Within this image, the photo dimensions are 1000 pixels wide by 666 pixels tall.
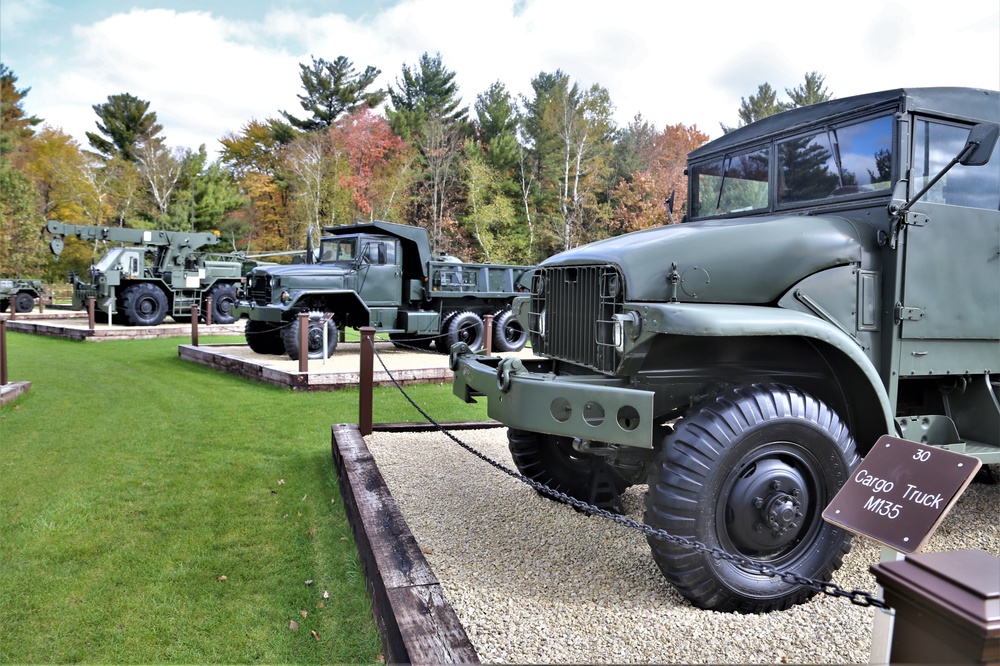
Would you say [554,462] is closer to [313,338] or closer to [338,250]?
[313,338]

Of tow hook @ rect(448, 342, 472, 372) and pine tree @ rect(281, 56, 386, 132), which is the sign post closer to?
tow hook @ rect(448, 342, 472, 372)

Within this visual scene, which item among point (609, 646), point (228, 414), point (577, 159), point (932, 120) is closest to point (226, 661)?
point (609, 646)

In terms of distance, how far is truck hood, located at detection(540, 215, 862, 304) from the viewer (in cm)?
315

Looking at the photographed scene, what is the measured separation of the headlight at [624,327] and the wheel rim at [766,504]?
69 centimetres

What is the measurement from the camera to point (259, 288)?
11508mm

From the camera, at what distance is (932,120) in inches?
140

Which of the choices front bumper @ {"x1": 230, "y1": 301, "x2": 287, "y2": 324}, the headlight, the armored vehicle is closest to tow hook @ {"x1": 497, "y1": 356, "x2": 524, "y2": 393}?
the headlight

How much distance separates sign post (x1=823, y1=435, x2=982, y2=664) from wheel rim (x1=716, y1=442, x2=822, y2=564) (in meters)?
0.65

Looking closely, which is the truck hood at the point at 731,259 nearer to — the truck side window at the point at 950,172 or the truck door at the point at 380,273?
the truck side window at the point at 950,172

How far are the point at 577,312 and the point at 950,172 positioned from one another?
2.05 m

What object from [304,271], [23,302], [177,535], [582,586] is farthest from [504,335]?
[23,302]

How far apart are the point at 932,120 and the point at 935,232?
564 mm

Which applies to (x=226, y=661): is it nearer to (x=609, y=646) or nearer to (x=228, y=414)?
(x=609, y=646)

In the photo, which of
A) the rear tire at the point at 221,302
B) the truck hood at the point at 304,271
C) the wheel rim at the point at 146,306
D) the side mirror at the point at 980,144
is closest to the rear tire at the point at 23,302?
the wheel rim at the point at 146,306
